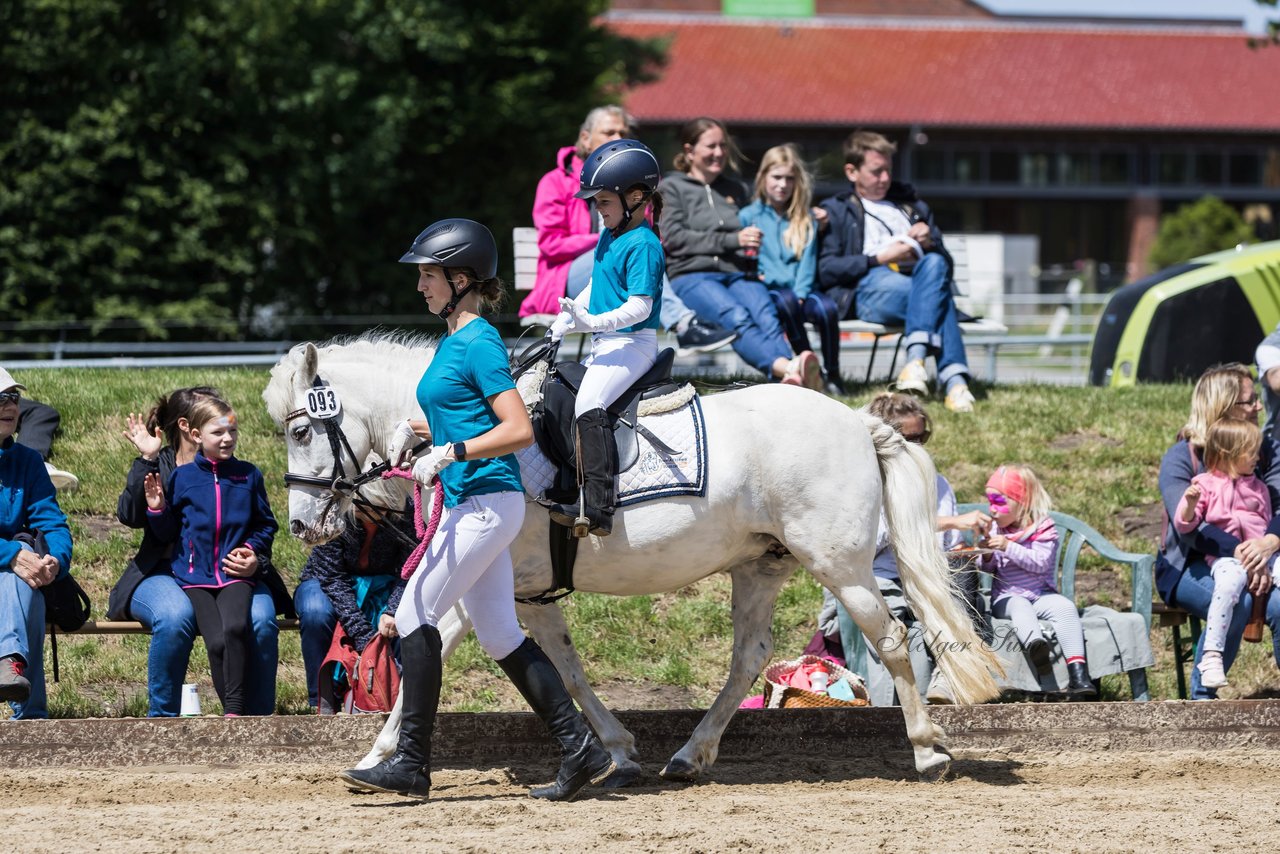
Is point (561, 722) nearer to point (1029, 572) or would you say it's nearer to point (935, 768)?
point (935, 768)

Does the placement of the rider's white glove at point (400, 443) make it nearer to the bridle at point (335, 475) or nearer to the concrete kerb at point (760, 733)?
the bridle at point (335, 475)

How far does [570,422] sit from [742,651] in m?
1.22

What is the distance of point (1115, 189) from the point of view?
48.7m

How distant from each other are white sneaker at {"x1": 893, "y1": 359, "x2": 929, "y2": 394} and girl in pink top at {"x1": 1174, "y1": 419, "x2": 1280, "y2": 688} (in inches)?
104

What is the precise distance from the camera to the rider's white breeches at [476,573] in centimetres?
554

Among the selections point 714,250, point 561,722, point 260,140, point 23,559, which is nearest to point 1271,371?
point 714,250

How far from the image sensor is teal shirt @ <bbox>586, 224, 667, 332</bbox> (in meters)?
5.95

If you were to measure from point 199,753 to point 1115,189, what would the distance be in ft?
152

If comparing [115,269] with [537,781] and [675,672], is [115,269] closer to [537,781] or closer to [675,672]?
[675,672]

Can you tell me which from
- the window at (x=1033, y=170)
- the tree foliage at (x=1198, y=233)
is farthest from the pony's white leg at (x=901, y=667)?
the window at (x=1033, y=170)

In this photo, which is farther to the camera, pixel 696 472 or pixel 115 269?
pixel 115 269

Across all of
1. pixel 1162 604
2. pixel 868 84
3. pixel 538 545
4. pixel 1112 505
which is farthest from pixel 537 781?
pixel 868 84

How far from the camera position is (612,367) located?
604cm

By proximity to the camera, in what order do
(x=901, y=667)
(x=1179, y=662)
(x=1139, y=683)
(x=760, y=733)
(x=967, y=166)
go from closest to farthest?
(x=901, y=667), (x=760, y=733), (x=1139, y=683), (x=1179, y=662), (x=967, y=166)
